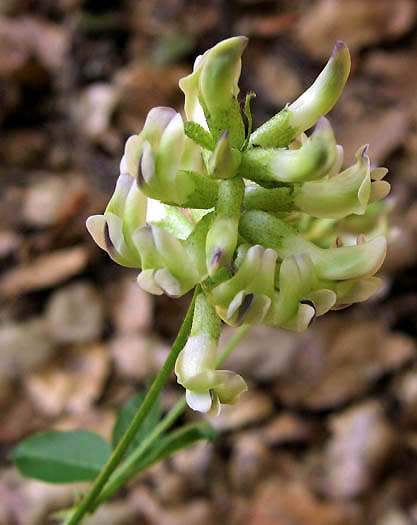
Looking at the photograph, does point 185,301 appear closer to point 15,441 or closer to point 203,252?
point 15,441

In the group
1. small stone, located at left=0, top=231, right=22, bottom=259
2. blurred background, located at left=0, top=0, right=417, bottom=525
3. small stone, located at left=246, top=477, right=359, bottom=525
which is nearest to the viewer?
small stone, located at left=246, top=477, right=359, bottom=525

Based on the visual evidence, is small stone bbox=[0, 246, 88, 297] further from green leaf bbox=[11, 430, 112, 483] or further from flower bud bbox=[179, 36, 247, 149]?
flower bud bbox=[179, 36, 247, 149]

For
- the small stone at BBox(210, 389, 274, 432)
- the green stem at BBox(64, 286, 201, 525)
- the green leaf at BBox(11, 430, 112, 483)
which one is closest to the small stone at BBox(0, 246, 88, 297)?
the small stone at BBox(210, 389, 274, 432)

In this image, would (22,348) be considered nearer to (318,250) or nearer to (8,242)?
(8,242)

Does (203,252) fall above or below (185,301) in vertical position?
above

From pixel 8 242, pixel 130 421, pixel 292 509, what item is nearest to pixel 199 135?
pixel 130 421

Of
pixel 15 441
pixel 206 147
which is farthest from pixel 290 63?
pixel 206 147

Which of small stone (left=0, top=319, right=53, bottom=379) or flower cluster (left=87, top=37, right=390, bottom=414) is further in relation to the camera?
small stone (left=0, top=319, right=53, bottom=379)

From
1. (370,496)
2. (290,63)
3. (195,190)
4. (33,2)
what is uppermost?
(195,190)
